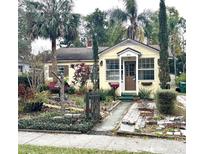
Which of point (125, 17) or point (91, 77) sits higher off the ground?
point (125, 17)

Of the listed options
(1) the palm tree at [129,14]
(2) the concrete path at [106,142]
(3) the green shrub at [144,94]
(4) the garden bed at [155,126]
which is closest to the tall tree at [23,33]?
(1) the palm tree at [129,14]

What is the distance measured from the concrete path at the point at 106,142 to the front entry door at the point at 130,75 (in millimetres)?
9135

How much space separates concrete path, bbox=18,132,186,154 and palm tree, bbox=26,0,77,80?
11187 mm

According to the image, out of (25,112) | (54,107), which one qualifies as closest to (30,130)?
(25,112)

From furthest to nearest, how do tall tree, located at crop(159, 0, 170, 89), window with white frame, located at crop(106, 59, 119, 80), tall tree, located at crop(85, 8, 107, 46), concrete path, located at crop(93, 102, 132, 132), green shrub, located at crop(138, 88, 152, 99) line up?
tall tree, located at crop(85, 8, 107, 46), window with white frame, located at crop(106, 59, 119, 80), green shrub, located at crop(138, 88, 152, 99), tall tree, located at crop(159, 0, 170, 89), concrete path, located at crop(93, 102, 132, 132)

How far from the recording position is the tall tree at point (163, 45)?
41.1ft

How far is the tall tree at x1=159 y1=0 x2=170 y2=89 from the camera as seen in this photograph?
12542 millimetres

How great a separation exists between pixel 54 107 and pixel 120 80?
556 centimetres

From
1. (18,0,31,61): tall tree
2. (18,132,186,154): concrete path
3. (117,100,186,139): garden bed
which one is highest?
(18,0,31,61): tall tree

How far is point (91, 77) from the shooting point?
16.2m

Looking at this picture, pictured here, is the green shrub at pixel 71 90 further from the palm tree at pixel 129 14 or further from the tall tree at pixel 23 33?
the palm tree at pixel 129 14

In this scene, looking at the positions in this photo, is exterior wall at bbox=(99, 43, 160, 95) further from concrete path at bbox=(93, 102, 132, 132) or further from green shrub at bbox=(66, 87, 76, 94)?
concrete path at bbox=(93, 102, 132, 132)

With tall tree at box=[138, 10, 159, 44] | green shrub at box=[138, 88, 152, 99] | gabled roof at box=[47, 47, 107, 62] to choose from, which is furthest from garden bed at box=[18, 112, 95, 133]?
tall tree at box=[138, 10, 159, 44]
